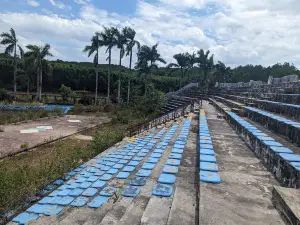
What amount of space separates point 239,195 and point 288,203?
3.02 ft

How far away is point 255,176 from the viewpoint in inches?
199

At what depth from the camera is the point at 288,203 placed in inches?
132

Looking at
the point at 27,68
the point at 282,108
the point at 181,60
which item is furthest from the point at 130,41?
the point at 282,108

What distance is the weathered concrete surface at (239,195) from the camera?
134 inches

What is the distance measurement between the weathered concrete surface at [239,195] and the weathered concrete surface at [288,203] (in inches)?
4.4

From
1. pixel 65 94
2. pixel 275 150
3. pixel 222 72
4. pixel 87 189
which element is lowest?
pixel 87 189

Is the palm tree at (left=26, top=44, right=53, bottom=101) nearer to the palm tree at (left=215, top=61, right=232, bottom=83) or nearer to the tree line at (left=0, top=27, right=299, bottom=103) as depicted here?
the tree line at (left=0, top=27, right=299, bottom=103)

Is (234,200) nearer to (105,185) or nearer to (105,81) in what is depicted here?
(105,185)

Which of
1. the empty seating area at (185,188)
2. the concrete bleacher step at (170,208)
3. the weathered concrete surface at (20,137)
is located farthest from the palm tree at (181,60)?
the concrete bleacher step at (170,208)

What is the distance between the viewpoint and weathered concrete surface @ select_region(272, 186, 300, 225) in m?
3.06

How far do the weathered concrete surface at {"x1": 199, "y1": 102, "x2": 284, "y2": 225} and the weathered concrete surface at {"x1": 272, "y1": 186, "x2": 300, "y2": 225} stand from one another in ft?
0.36

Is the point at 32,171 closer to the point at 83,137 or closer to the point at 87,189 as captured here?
the point at 87,189

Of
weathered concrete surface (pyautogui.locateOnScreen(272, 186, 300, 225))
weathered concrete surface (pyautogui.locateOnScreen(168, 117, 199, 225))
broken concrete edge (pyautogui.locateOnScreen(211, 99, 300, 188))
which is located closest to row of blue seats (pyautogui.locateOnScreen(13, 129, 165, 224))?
weathered concrete surface (pyautogui.locateOnScreen(168, 117, 199, 225))

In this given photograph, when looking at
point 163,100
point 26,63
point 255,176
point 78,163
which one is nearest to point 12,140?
point 78,163
